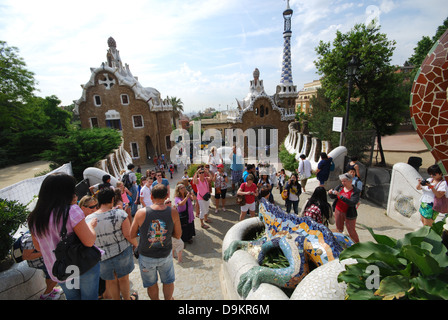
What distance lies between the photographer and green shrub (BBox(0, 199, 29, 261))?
126 inches

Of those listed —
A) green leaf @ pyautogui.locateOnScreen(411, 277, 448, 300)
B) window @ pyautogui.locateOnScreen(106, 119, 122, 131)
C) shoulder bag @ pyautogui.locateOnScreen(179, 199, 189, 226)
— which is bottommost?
shoulder bag @ pyautogui.locateOnScreen(179, 199, 189, 226)

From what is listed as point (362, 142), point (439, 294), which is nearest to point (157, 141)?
point (362, 142)

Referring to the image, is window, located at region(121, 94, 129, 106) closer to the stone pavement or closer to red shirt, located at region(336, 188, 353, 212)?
the stone pavement

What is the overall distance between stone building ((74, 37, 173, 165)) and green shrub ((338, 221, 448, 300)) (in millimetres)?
22550

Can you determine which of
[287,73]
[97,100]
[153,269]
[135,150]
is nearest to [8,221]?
[153,269]

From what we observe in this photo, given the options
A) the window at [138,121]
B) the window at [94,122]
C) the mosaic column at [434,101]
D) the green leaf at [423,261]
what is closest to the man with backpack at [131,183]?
the green leaf at [423,261]

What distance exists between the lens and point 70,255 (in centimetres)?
224

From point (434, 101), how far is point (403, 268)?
1337mm

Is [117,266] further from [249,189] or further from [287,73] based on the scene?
[287,73]

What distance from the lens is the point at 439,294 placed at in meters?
1.41

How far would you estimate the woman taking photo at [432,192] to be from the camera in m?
4.33

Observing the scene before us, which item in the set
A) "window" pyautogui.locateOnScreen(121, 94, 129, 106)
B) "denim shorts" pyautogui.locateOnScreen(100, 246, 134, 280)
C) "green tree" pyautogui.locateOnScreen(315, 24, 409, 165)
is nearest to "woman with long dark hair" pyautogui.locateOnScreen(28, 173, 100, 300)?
"denim shorts" pyautogui.locateOnScreen(100, 246, 134, 280)

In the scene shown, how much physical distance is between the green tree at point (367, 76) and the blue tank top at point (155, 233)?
40.4 ft
